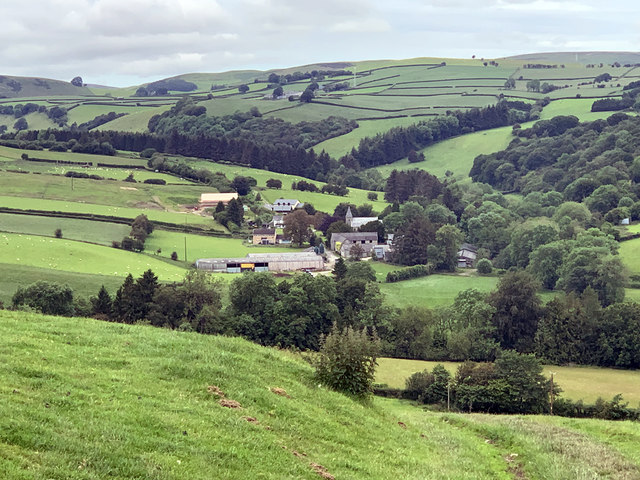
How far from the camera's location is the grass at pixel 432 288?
92.7 metres

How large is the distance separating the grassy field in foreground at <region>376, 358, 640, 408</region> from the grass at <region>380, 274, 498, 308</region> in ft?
68.4

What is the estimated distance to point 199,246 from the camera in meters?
111

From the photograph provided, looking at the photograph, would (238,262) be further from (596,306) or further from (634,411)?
(634,411)

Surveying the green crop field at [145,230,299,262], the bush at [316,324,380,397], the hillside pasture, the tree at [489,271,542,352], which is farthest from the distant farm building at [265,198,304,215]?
the bush at [316,324,380,397]

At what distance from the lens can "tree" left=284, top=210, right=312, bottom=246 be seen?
12306cm

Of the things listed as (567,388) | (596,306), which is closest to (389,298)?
(596,306)

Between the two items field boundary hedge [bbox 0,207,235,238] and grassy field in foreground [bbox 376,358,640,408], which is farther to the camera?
field boundary hedge [bbox 0,207,235,238]


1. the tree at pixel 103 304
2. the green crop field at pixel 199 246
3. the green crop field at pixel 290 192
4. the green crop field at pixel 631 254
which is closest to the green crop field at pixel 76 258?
the green crop field at pixel 199 246

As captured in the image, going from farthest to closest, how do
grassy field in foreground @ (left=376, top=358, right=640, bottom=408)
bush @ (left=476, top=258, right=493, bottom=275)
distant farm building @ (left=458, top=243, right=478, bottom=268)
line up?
distant farm building @ (left=458, top=243, right=478, bottom=268) → bush @ (left=476, top=258, right=493, bottom=275) → grassy field in foreground @ (left=376, top=358, right=640, bottom=408)

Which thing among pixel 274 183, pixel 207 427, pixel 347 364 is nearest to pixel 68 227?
pixel 274 183

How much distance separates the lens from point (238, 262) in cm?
10400

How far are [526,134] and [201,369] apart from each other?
613 ft

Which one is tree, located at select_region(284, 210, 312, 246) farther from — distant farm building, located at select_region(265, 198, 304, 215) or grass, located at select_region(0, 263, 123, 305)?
grass, located at select_region(0, 263, 123, 305)

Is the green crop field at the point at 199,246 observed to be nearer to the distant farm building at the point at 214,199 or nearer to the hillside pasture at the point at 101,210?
the hillside pasture at the point at 101,210
